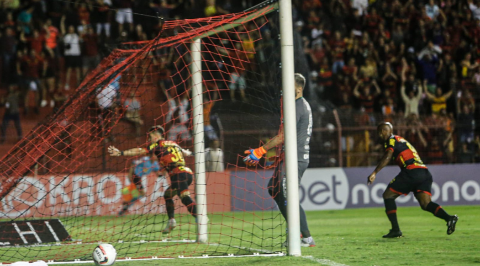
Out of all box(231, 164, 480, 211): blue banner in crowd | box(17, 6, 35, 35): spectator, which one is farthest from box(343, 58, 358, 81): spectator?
box(17, 6, 35, 35): spectator

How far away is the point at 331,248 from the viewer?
7781mm

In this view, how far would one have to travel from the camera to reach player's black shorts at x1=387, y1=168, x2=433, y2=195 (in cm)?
929

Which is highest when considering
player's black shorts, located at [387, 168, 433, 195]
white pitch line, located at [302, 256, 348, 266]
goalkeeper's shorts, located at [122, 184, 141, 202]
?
player's black shorts, located at [387, 168, 433, 195]

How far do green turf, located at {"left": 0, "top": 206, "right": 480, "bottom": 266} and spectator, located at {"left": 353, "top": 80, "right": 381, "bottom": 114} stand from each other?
233 inches

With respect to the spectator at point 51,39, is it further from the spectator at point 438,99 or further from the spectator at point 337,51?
the spectator at point 438,99

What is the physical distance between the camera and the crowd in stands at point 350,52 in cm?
1612

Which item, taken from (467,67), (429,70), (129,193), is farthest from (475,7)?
(129,193)

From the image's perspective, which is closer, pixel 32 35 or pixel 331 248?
pixel 331 248

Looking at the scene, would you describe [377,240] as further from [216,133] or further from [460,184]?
[460,184]

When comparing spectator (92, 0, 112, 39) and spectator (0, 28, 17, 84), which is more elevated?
spectator (92, 0, 112, 39)

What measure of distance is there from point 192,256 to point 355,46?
14.4 meters

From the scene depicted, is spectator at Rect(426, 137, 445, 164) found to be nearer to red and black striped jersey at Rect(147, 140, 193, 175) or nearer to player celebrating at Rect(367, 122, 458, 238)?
player celebrating at Rect(367, 122, 458, 238)

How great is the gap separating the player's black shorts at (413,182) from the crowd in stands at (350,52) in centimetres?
619

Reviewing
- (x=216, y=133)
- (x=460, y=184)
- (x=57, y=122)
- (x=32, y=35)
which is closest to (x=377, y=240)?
(x=57, y=122)
